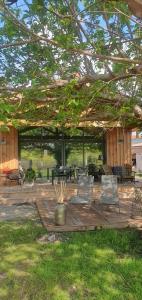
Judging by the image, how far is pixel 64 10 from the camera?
6023 mm

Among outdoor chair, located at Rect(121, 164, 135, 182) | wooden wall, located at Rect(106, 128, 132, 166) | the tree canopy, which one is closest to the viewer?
the tree canopy

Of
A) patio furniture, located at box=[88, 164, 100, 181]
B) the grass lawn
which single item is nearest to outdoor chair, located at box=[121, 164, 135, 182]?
patio furniture, located at box=[88, 164, 100, 181]

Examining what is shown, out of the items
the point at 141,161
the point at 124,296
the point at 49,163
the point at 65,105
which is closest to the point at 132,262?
the point at 124,296

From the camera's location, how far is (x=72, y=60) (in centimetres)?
863

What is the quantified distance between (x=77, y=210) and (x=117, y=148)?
829 cm

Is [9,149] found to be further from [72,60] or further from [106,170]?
[72,60]

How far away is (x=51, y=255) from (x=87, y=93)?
2902mm

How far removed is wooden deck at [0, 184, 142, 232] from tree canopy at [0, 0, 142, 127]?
96.2 inches

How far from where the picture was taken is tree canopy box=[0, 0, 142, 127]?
5044 mm

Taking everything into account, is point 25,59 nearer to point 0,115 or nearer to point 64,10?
point 64,10

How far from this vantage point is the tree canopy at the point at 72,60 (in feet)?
16.5

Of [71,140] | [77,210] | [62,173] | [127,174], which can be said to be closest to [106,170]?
[127,174]

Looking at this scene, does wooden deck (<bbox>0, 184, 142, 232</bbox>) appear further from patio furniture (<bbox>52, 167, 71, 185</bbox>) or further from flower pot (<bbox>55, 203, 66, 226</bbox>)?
patio furniture (<bbox>52, 167, 71, 185</bbox>)

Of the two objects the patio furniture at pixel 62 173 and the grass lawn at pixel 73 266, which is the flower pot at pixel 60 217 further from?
the patio furniture at pixel 62 173
